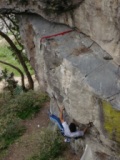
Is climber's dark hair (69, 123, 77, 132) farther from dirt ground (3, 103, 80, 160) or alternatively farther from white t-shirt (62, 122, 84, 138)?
dirt ground (3, 103, 80, 160)

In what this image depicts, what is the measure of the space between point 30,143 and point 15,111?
6.72 feet

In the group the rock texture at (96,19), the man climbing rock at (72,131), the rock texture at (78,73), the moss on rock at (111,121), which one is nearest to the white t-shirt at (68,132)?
the man climbing rock at (72,131)

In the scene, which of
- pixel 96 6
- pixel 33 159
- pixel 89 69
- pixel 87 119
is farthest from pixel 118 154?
pixel 33 159

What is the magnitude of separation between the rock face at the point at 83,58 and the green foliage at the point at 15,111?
4355mm

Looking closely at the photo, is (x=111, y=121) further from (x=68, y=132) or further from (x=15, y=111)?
(x=15, y=111)

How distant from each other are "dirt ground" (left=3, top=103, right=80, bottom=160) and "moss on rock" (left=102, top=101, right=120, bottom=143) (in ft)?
13.3

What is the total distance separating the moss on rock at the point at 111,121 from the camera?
6.82 meters

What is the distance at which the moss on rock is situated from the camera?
6.82 m

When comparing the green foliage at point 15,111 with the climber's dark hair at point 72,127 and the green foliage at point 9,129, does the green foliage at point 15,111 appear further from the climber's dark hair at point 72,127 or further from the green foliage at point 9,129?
the climber's dark hair at point 72,127

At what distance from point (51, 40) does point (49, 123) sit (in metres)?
5.38

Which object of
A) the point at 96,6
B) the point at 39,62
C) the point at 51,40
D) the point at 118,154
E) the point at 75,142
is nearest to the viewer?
the point at 96,6

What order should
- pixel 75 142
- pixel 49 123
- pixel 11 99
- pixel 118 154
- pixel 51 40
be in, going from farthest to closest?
pixel 11 99 → pixel 49 123 → pixel 75 142 → pixel 51 40 → pixel 118 154

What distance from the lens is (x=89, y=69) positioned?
7270mm

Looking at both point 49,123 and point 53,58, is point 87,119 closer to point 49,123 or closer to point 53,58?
point 53,58
